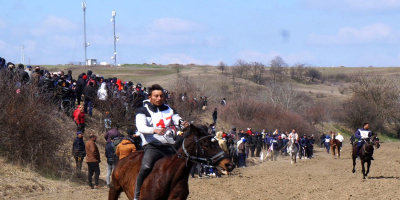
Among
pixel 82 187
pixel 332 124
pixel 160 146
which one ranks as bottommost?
pixel 332 124

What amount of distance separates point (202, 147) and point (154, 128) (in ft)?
2.89

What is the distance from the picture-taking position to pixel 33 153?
19375 mm

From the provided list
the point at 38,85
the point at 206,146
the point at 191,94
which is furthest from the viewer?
the point at 191,94

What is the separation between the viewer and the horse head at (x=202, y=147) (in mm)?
8594

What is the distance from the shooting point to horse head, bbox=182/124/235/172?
8594 mm

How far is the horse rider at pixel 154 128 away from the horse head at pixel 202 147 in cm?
32

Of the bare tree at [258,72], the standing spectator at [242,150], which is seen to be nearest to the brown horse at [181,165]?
the standing spectator at [242,150]

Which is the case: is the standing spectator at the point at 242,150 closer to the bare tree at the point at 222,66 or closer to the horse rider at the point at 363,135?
the horse rider at the point at 363,135

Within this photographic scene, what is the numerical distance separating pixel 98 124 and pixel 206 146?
19397mm

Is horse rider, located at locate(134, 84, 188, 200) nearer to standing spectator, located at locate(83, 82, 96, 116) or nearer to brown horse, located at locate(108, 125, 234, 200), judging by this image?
brown horse, located at locate(108, 125, 234, 200)

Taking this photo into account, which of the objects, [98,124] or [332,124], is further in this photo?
[332,124]

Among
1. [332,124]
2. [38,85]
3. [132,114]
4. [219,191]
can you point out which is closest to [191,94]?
[132,114]

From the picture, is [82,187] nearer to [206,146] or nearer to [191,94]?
[206,146]

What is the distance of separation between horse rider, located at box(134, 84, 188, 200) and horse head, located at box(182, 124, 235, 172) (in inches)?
12.7
